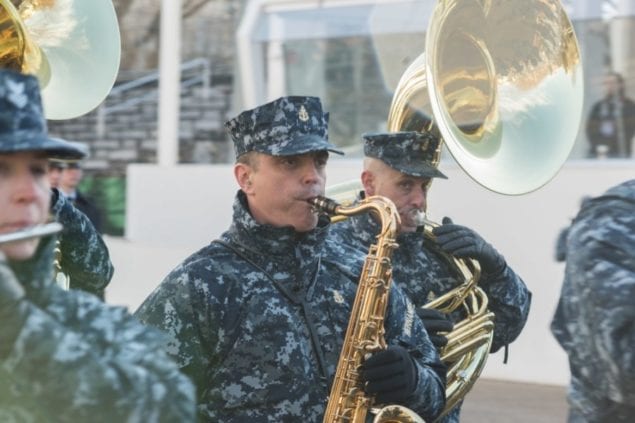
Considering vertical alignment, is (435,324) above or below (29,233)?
below

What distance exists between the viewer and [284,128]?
12.0ft

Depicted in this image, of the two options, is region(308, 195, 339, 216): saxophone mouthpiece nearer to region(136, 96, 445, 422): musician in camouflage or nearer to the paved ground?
region(136, 96, 445, 422): musician in camouflage

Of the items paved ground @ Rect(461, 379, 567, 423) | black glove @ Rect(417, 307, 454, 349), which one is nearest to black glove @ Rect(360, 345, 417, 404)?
black glove @ Rect(417, 307, 454, 349)

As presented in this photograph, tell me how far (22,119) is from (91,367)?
1.46 ft

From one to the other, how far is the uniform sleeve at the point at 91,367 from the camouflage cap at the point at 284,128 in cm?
151

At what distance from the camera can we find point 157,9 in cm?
1262

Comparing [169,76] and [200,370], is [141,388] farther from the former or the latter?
[169,76]

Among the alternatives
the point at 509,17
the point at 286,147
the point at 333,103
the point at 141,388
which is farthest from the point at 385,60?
the point at 141,388

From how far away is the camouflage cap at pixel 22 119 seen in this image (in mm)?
2141

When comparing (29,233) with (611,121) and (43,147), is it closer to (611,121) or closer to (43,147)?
(43,147)

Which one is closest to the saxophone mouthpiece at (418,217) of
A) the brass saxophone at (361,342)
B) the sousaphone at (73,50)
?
the brass saxophone at (361,342)

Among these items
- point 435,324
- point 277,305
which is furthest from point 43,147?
point 435,324

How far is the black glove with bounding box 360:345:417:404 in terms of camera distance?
3447 mm

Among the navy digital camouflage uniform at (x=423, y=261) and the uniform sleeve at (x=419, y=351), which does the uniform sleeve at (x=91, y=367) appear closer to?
the uniform sleeve at (x=419, y=351)
